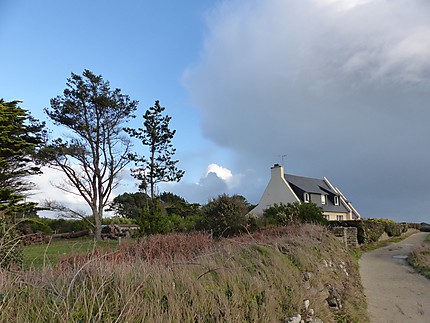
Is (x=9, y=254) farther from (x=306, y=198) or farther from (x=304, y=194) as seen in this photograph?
(x=306, y=198)

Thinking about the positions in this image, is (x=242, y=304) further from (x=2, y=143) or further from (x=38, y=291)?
(x=2, y=143)

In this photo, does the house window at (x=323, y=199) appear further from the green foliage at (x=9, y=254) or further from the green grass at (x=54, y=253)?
the green foliage at (x=9, y=254)

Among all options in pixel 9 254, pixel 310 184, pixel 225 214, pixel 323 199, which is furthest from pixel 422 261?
pixel 310 184

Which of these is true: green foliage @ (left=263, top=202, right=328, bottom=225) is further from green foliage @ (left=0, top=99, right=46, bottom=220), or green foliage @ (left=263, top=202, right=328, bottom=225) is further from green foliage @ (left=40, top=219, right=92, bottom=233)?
green foliage @ (left=40, top=219, right=92, bottom=233)

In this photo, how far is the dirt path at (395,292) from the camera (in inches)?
276

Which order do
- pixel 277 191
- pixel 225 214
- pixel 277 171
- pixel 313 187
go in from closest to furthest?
pixel 225 214
pixel 277 191
pixel 277 171
pixel 313 187

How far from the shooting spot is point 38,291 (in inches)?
106

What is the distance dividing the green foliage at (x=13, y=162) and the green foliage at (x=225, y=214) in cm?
918

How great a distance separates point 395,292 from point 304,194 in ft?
72.2

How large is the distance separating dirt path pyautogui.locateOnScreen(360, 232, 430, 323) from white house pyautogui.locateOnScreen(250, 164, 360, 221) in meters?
16.5

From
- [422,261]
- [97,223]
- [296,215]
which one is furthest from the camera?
[97,223]

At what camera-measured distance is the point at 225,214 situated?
15422 millimetres

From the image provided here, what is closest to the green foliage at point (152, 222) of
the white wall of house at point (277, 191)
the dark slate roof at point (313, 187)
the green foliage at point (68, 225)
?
the green foliage at point (68, 225)

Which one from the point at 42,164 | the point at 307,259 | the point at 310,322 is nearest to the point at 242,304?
the point at 310,322
